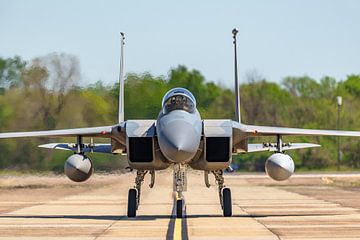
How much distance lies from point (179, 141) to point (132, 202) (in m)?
2.90

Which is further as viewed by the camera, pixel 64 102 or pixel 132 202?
pixel 64 102

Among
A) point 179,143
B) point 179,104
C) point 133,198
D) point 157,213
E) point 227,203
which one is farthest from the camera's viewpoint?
point 157,213

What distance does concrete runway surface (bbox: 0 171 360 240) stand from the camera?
1341 cm

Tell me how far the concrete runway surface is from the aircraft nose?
1.20 m

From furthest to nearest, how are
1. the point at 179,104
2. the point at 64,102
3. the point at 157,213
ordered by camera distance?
the point at 64,102 → the point at 157,213 → the point at 179,104

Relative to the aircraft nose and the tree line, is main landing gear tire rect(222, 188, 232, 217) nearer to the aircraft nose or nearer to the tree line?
the aircraft nose

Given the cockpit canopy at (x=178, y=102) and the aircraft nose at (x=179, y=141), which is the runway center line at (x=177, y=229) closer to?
the aircraft nose at (x=179, y=141)

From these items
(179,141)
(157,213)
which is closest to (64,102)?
(157,213)

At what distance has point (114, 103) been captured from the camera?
81.0ft

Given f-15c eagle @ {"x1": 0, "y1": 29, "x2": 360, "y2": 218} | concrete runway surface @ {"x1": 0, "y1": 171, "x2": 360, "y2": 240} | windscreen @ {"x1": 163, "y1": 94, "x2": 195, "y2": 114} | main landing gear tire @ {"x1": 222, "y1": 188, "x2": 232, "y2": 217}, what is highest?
windscreen @ {"x1": 163, "y1": 94, "x2": 195, "y2": 114}

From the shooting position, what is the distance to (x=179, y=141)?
1431 cm

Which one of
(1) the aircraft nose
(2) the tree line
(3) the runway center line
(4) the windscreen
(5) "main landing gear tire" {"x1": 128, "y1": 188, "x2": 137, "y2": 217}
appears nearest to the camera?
(3) the runway center line

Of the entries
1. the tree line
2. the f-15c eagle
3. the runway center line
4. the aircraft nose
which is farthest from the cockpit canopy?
the tree line

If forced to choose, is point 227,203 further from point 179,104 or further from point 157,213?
point 179,104
